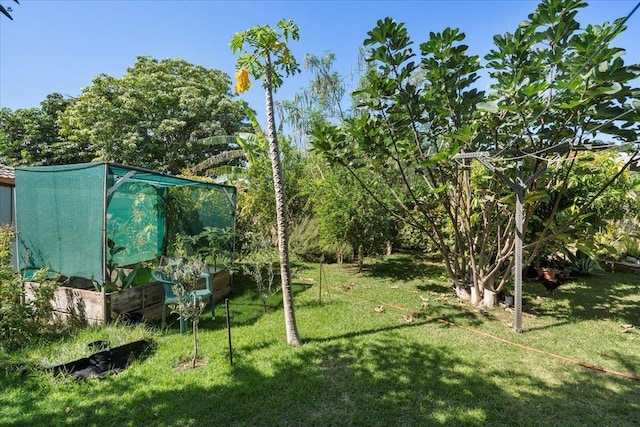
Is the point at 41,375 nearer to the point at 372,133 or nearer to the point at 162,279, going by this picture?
the point at 162,279

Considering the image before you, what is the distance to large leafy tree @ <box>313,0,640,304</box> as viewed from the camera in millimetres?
3541

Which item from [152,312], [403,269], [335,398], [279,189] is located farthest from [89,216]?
[403,269]

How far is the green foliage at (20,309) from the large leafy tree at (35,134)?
17689 mm

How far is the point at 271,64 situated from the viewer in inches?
144

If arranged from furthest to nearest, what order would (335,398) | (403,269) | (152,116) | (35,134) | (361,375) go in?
1. (35,134)
2. (152,116)
3. (403,269)
4. (361,375)
5. (335,398)

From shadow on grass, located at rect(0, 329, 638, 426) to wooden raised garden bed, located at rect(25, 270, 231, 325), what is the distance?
1.13 meters

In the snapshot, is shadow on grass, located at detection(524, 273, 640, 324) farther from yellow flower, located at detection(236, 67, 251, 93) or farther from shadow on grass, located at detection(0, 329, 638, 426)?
yellow flower, located at detection(236, 67, 251, 93)

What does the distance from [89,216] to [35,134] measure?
65.0ft

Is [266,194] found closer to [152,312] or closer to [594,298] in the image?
[152,312]

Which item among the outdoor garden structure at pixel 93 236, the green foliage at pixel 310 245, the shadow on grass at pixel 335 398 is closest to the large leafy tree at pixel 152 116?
the green foliage at pixel 310 245

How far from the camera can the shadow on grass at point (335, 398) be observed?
104 inches

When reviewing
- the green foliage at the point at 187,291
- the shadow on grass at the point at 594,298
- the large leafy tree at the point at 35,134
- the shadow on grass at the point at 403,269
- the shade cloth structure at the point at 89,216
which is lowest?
the shadow on grass at the point at 594,298

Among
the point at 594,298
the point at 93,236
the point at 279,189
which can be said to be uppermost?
the point at 279,189

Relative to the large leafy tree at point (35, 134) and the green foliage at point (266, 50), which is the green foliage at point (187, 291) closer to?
the green foliage at point (266, 50)
